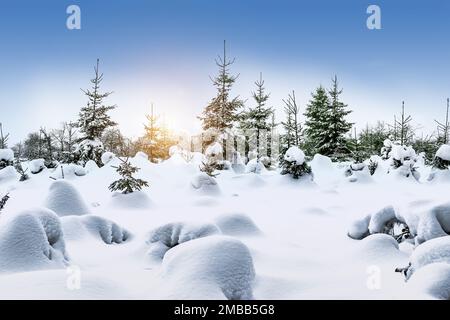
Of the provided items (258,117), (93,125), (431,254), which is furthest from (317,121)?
(431,254)

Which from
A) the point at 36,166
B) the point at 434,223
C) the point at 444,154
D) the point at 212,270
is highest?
the point at 212,270

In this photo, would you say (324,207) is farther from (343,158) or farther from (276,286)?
(343,158)

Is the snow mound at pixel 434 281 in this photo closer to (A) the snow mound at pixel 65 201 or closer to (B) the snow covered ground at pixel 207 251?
(B) the snow covered ground at pixel 207 251

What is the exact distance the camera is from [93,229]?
678 centimetres

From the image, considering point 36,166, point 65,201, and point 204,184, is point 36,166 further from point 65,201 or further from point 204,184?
point 65,201

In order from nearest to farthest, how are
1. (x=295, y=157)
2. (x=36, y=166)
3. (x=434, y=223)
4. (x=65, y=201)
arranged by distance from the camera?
(x=434, y=223), (x=65, y=201), (x=295, y=157), (x=36, y=166)

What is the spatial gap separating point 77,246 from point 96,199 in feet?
20.7

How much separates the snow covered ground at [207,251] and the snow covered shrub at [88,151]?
11.8 metres

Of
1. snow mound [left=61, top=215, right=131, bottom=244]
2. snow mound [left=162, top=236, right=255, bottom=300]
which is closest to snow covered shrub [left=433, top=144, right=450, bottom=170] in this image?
snow mound [left=61, top=215, right=131, bottom=244]

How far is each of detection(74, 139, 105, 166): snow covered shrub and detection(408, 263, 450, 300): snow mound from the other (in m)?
22.3

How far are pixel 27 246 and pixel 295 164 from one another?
12.7 meters

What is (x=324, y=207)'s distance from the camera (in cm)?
1132

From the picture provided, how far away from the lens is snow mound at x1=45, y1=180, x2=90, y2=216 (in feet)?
27.3

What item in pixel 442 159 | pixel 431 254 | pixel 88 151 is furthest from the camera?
pixel 88 151
